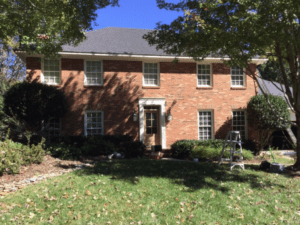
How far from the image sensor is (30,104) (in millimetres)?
11062

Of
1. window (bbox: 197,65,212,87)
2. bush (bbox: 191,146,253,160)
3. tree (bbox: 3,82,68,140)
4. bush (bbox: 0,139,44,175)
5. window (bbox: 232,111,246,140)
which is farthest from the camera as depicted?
window (bbox: 232,111,246,140)

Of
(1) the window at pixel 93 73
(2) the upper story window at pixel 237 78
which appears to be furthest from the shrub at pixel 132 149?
(2) the upper story window at pixel 237 78

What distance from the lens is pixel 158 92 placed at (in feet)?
46.6

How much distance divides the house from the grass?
6320mm

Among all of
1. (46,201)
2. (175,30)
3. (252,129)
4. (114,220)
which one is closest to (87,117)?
(175,30)

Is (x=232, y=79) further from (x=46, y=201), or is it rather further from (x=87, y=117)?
(x=46, y=201)

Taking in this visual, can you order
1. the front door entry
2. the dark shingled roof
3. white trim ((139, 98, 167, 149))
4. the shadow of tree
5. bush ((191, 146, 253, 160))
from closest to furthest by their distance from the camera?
bush ((191, 146, 253, 160))
the shadow of tree
the dark shingled roof
white trim ((139, 98, 167, 149))
the front door entry

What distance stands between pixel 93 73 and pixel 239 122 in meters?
9.73

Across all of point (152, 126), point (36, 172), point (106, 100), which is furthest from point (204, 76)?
point (36, 172)

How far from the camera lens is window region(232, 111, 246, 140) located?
49.4 feet

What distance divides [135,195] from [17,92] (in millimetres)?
8505

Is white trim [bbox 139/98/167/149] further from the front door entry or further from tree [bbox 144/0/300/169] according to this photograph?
tree [bbox 144/0/300/169]

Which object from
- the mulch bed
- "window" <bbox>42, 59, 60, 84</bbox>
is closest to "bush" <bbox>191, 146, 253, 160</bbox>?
the mulch bed

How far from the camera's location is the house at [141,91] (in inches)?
519
